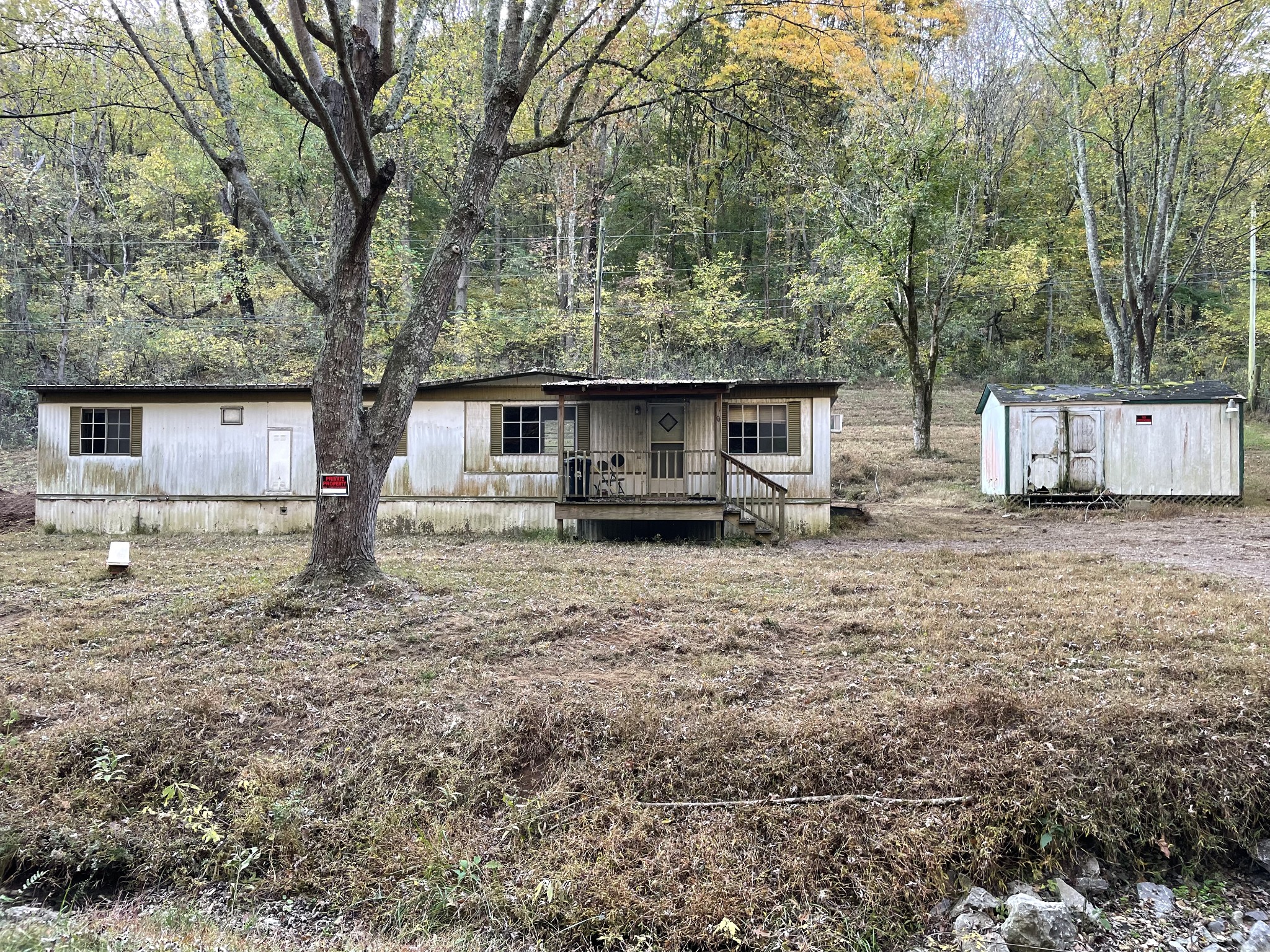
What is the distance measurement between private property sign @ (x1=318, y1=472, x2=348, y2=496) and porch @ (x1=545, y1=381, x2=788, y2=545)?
5428mm

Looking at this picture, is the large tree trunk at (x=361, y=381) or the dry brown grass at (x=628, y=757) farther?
the large tree trunk at (x=361, y=381)

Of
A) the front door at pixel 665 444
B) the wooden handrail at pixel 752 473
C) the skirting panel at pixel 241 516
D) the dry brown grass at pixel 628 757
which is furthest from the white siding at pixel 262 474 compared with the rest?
the dry brown grass at pixel 628 757

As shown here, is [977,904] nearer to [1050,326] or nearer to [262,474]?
[262,474]

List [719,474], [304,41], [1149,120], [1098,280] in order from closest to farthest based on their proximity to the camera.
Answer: [304,41] → [719,474] → [1149,120] → [1098,280]

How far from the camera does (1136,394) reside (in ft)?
48.4

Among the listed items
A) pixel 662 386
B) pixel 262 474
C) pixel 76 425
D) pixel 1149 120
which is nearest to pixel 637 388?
pixel 662 386

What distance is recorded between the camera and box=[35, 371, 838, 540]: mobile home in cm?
1311

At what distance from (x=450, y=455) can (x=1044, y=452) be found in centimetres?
1176

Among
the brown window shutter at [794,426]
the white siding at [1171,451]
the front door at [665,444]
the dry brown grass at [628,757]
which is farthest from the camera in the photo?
the white siding at [1171,451]

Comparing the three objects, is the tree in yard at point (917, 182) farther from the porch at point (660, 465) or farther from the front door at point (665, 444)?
the porch at point (660, 465)

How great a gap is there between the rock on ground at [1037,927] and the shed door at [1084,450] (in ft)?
44.6

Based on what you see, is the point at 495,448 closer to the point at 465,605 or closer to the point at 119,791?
the point at 465,605

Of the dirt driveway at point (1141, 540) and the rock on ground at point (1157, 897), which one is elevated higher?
the dirt driveway at point (1141, 540)

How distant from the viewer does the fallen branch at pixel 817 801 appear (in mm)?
3617
